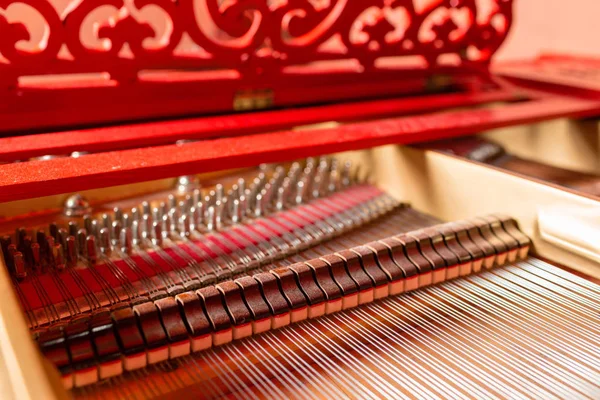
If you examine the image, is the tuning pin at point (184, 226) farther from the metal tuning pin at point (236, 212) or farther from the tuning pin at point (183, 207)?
the metal tuning pin at point (236, 212)

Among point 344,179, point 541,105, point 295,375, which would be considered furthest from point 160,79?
point 541,105

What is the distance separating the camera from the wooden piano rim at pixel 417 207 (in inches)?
33.1

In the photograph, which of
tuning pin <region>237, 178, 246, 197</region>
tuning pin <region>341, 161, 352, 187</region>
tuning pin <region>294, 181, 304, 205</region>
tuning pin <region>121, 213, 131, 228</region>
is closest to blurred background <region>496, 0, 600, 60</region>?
tuning pin <region>341, 161, 352, 187</region>

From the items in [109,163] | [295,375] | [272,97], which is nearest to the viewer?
[295,375]

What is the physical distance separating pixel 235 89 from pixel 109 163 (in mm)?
629

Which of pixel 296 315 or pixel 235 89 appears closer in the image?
pixel 296 315

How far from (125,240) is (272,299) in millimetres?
471

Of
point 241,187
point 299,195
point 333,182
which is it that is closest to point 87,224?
point 241,187

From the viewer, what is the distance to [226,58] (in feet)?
6.07

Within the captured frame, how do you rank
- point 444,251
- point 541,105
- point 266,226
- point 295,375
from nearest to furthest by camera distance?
point 295,375
point 444,251
point 266,226
point 541,105

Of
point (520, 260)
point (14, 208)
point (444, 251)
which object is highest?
point (14, 208)

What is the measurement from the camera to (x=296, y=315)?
49.7 inches

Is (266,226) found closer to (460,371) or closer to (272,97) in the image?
(272,97)

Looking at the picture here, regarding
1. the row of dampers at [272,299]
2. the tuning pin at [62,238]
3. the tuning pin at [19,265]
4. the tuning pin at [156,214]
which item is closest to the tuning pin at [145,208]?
the tuning pin at [156,214]
